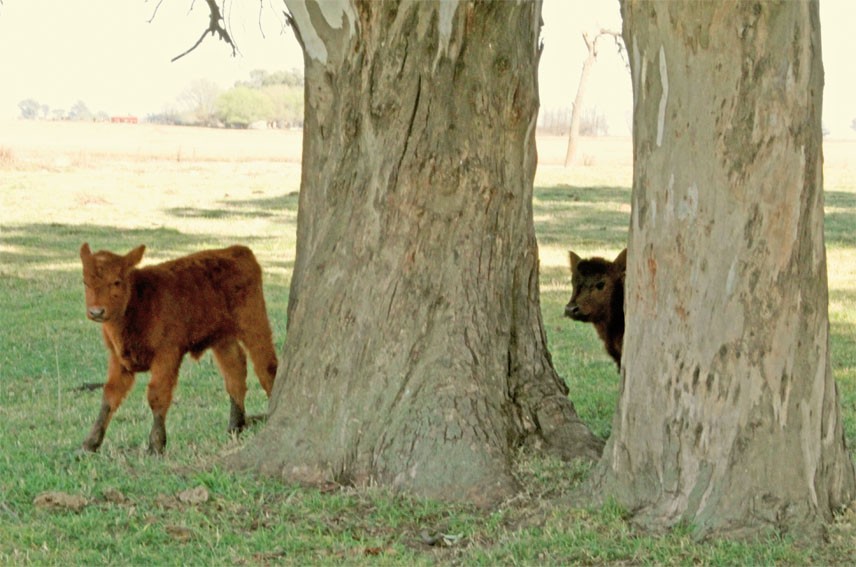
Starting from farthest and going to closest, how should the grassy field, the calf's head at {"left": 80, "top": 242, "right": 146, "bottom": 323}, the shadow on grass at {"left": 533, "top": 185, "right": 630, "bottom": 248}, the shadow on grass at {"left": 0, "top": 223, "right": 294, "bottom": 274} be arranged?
the shadow on grass at {"left": 533, "top": 185, "right": 630, "bottom": 248}
the shadow on grass at {"left": 0, "top": 223, "right": 294, "bottom": 274}
the calf's head at {"left": 80, "top": 242, "right": 146, "bottom": 323}
the grassy field

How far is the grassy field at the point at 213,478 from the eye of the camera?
19.3 feet

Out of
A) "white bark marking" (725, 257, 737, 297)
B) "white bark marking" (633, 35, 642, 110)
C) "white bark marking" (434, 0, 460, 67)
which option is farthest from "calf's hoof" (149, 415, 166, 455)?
"white bark marking" (725, 257, 737, 297)

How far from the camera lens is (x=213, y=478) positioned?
→ 694 centimetres

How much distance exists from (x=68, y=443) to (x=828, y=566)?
193 inches

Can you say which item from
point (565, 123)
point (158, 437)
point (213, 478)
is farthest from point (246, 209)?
point (565, 123)

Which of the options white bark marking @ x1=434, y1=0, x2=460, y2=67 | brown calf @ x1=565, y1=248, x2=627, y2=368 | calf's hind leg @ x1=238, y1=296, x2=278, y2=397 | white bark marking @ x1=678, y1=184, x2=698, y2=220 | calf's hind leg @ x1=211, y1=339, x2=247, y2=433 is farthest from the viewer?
brown calf @ x1=565, y1=248, x2=627, y2=368

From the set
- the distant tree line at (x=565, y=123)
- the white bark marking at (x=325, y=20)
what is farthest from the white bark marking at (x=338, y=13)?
the distant tree line at (x=565, y=123)

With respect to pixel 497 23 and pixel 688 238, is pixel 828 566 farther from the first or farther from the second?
pixel 497 23

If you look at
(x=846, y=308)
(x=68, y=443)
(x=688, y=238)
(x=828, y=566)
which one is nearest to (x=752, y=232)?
(x=688, y=238)

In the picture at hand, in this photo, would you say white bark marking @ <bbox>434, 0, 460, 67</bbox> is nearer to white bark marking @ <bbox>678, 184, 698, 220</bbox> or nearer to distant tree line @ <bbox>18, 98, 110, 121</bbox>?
white bark marking @ <bbox>678, 184, 698, 220</bbox>

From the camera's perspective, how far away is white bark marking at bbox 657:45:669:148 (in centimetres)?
582

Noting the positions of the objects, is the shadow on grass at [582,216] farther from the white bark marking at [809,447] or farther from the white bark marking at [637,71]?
the white bark marking at [809,447]

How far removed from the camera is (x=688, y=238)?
19.0ft

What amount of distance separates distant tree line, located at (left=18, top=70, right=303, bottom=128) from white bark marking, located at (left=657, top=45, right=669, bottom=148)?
73.9 metres
